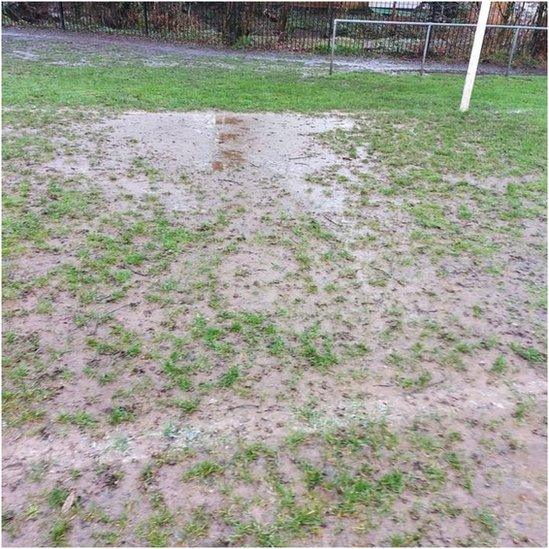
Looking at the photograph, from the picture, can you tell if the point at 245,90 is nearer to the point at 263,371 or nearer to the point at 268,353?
the point at 268,353

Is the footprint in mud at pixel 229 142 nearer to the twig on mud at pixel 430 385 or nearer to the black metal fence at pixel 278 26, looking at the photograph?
the twig on mud at pixel 430 385

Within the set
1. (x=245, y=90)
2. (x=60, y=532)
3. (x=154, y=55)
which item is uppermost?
(x=154, y=55)

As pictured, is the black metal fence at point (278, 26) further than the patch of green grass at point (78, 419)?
Yes

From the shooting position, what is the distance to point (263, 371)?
2525 millimetres

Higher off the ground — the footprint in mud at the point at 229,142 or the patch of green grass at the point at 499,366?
the footprint in mud at the point at 229,142

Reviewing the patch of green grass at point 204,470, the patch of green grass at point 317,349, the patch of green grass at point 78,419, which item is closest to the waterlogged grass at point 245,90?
the patch of green grass at point 317,349

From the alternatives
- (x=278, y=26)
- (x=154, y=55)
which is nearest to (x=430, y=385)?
(x=154, y=55)

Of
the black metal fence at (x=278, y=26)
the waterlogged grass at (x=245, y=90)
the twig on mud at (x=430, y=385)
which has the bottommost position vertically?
the twig on mud at (x=430, y=385)

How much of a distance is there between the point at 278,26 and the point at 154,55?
4.33 meters

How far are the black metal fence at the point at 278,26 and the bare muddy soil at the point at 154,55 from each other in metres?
0.62

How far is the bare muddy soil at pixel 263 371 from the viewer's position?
1.85m

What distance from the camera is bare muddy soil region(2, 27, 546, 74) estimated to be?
435 inches

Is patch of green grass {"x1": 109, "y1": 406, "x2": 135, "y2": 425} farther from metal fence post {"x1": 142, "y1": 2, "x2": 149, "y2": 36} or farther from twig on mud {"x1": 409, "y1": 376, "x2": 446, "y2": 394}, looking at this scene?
metal fence post {"x1": 142, "y1": 2, "x2": 149, "y2": 36}

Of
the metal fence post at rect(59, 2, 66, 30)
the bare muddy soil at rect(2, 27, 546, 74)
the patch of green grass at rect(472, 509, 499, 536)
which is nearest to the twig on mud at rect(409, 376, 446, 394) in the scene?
the patch of green grass at rect(472, 509, 499, 536)
